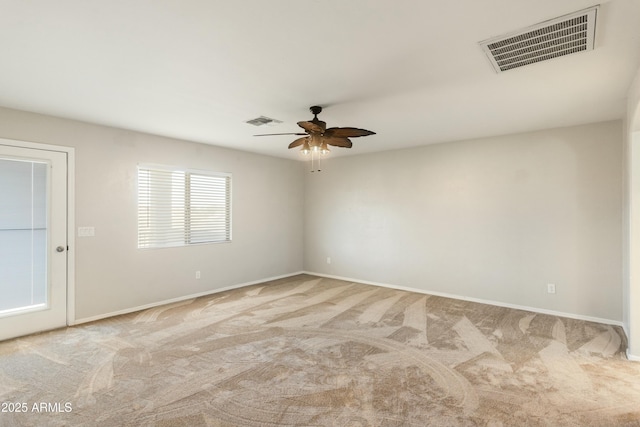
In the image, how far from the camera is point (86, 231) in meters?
4.05

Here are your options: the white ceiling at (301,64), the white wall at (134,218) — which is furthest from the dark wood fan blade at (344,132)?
the white wall at (134,218)

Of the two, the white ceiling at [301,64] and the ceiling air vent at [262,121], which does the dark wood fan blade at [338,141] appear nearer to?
the white ceiling at [301,64]

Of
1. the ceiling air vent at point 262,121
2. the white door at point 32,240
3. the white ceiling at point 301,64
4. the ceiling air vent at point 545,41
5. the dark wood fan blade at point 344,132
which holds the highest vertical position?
the ceiling air vent at point 262,121

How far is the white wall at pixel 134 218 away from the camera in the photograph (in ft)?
13.1

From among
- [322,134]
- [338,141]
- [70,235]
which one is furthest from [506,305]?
[70,235]

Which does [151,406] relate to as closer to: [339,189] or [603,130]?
A: [339,189]

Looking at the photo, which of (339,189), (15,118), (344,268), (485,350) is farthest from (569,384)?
(15,118)

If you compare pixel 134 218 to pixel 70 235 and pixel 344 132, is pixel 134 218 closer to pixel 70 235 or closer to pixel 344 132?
pixel 70 235

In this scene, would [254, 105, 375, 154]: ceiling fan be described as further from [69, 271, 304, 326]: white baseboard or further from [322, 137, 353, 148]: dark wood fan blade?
[69, 271, 304, 326]: white baseboard

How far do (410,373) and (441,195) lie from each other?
10.9ft

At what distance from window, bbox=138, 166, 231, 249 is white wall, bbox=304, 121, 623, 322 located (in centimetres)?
230

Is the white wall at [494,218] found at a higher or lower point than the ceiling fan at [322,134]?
lower

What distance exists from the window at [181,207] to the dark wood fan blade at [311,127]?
9.09ft

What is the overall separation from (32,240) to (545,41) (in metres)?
5.30
